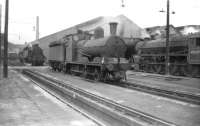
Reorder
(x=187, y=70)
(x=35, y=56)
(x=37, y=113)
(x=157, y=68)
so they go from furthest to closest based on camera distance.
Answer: (x=35, y=56)
(x=157, y=68)
(x=187, y=70)
(x=37, y=113)

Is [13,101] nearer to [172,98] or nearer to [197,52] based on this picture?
[172,98]

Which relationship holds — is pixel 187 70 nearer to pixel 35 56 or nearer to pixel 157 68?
pixel 157 68

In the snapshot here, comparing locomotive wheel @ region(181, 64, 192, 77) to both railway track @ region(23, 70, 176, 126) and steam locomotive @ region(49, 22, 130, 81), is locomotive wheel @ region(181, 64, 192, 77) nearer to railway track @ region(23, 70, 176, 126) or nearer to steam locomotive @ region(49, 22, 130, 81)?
steam locomotive @ region(49, 22, 130, 81)

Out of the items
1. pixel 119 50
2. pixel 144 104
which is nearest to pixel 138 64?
pixel 119 50

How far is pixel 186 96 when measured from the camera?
10953mm

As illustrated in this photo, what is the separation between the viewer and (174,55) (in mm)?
21125

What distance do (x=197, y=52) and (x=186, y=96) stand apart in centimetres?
831

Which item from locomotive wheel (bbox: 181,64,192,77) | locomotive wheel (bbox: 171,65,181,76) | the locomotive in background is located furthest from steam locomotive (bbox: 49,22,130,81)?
the locomotive in background

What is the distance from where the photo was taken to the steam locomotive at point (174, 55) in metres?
18.8

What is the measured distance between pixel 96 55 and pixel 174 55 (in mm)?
7208

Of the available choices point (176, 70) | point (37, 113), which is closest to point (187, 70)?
point (176, 70)

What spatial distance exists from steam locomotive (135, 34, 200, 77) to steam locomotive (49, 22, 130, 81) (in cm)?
534

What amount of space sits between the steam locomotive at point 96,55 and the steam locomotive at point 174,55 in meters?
5.34

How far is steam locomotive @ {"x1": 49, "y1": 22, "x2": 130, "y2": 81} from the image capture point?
15789 millimetres
